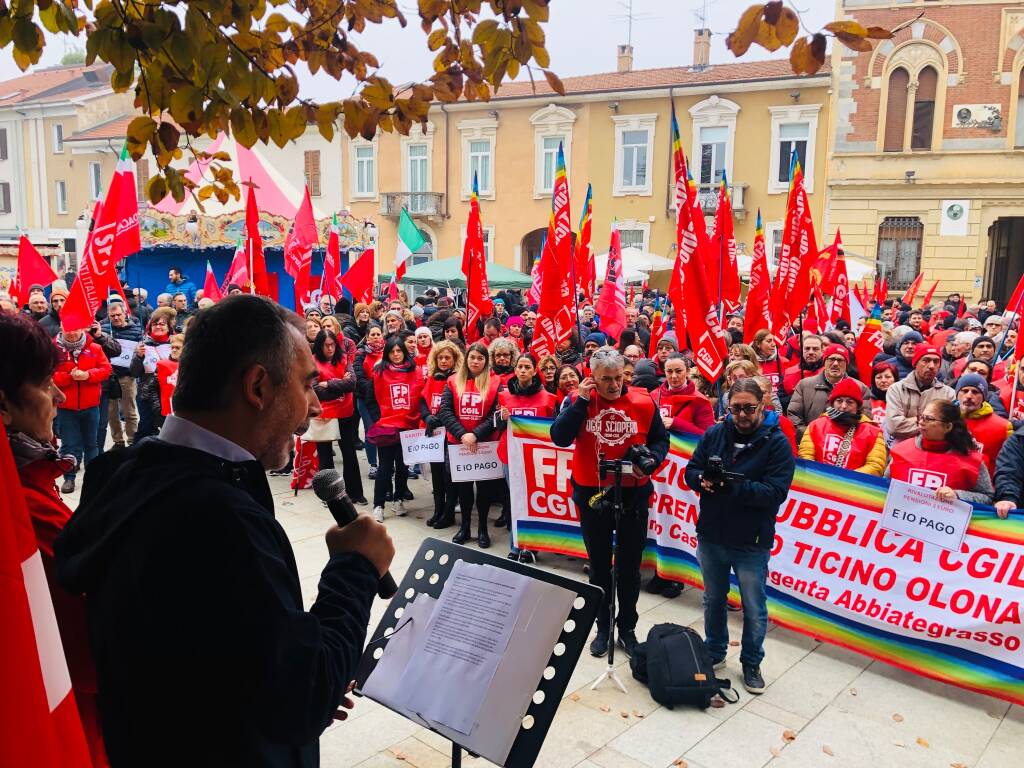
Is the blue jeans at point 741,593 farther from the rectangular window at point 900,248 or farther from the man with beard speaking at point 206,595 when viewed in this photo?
the rectangular window at point 900,248

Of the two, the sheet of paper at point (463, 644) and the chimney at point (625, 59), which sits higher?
the chimney at point (625, 59)

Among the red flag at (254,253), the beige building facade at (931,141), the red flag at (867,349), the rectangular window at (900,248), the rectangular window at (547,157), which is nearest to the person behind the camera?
the red flag at (867,349)

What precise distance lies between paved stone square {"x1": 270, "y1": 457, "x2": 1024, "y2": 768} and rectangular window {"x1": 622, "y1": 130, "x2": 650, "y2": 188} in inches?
1049

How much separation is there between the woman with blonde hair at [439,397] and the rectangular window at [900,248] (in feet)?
77.4

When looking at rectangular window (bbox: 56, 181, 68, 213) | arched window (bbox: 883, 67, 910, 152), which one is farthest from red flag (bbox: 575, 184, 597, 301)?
rectangular window (bbox: 56, 181, 68, 213)

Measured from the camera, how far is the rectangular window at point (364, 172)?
111 feet

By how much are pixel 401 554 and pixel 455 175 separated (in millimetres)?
27709

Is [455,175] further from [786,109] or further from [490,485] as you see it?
[490,485]

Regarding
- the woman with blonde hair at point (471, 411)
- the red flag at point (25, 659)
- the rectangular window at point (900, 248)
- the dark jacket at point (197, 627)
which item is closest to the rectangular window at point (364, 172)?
the rectangular window at point (900, 248)

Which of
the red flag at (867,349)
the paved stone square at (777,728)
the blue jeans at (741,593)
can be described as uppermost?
the red flag at (867,349)

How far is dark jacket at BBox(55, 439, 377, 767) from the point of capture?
1447 millimetres

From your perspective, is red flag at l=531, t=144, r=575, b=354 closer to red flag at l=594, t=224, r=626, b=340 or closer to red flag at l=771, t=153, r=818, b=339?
red flag at l=771, t=153, r=818, b=339

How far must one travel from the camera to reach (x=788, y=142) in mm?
27859

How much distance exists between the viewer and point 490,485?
24.2 feet
